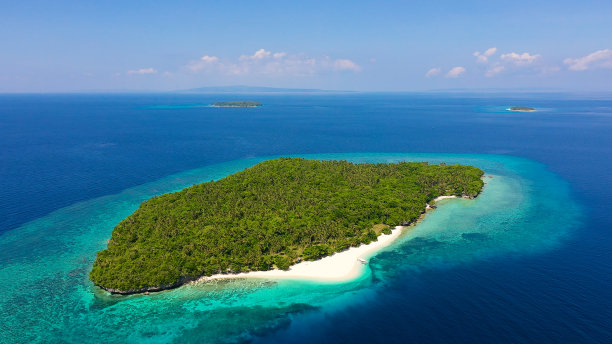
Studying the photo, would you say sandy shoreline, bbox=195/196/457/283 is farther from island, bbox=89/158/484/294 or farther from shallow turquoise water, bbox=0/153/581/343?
shallow turquoise water, bbox=0/153/581/343

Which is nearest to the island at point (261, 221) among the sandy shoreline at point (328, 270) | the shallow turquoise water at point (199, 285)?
the sandy shoreline at point (328, 270)

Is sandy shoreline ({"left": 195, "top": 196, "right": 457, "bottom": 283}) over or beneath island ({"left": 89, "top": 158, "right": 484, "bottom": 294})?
beneath

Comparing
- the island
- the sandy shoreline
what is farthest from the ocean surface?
the island

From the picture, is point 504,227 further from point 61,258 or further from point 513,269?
point 61,258

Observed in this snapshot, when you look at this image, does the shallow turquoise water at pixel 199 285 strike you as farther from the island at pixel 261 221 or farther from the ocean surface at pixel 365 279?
the island at pixel 261 221

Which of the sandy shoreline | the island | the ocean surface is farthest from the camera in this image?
the sandy shoreline

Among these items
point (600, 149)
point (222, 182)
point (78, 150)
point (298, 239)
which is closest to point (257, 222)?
point (298, 239)
